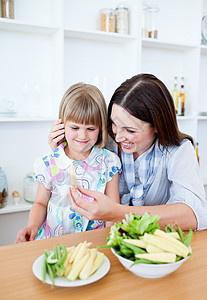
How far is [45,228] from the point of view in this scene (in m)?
1.47

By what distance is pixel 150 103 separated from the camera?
131 centimetres

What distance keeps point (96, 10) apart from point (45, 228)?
1754 millimetres

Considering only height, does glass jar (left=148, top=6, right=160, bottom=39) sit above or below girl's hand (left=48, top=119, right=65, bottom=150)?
above

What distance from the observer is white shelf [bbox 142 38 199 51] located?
2.41 m

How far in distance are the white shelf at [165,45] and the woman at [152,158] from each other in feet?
3.87

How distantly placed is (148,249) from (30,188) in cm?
155

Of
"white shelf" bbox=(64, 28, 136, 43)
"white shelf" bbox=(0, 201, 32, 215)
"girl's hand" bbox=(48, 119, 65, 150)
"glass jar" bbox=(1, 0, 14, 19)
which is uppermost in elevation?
"glass jar" bbox=(1, 0, 14, 19)

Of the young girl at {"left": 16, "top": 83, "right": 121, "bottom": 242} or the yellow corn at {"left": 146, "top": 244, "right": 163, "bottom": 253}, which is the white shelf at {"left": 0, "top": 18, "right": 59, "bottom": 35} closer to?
the young girl at {"left": 16, "top": 83, "right": 121, "bottom": 242}

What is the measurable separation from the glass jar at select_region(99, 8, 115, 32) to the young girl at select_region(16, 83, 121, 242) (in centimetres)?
104

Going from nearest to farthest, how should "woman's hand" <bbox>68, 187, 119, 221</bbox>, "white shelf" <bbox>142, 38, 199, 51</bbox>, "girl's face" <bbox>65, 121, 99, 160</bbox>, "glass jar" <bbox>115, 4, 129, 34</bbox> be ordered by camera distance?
"woman's hand" <bbox>68, 187, 119, 221</bbox> → "girl's face" <bbox>65, 121, 99, 160</bbox> → "glass jar" <bbox>115, 4, 129, 34</bbox> → "white shelf" <bbox>142, 38, 199, 51</bbox>

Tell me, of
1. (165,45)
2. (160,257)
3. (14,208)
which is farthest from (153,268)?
(165,45)

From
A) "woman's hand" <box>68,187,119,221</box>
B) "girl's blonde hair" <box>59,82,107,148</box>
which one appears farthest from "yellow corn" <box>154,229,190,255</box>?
"girl's blonde hair" <box>59,82,107,148</box>

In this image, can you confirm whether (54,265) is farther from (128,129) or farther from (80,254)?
(128,129)

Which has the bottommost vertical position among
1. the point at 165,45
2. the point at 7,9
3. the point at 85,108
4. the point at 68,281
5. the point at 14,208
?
the point at 14,208
